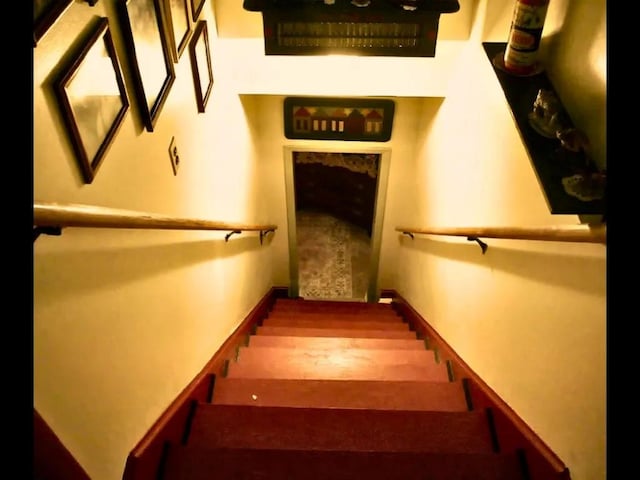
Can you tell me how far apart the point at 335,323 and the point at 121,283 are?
7.54 ft

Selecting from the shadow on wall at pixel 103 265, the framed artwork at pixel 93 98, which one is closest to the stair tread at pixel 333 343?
the shadow on wall at pixel 103 265

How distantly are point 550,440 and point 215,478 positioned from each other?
3.44 feet

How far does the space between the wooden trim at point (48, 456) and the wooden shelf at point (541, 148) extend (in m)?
1.23

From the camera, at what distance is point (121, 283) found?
102 centimetres

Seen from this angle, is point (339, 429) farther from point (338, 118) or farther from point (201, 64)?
point (338, 118)

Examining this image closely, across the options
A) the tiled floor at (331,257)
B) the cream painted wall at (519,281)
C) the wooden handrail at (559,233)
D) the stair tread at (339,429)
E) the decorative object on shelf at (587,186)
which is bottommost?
the tiled floor at (331,257)

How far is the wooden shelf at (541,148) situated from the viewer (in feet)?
2.80

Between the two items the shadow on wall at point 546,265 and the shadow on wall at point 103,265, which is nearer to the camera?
the shadow on wall at point 103,265

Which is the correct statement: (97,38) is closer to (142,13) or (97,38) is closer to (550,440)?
(142,13)

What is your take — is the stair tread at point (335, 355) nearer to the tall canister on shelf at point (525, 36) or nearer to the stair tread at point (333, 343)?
the stair tread at point (333, 343)

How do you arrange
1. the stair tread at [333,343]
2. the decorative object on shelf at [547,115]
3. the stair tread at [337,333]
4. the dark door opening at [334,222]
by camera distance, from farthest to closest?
the dark door opening at [334,222]
the stair tread at [337,333]
the stair tread at [333,343]
the decorative object on shelf at [547,115]

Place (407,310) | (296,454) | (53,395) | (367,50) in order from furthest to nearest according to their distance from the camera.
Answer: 1. (407,310)
2. (367,50)
3. (296,454)
4. (53,395)

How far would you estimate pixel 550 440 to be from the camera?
1081mm
